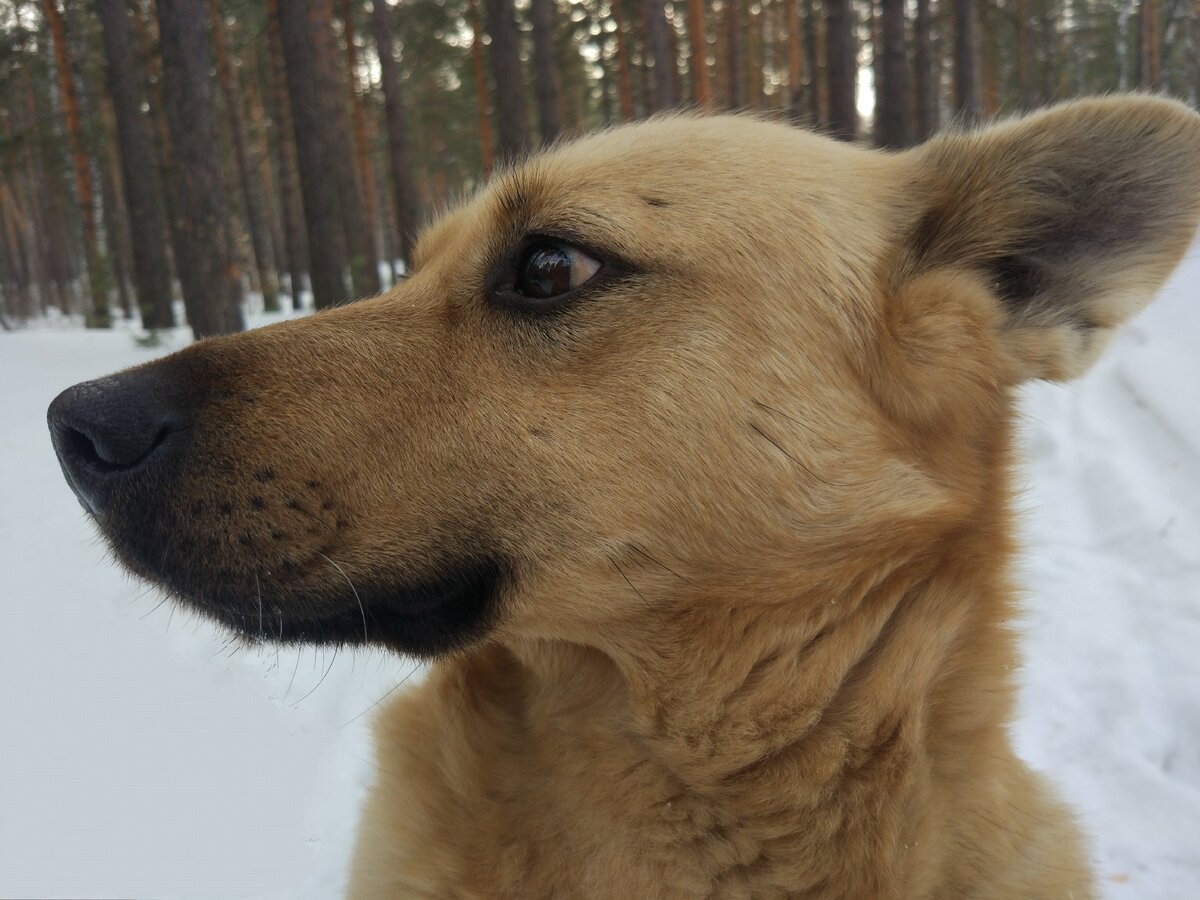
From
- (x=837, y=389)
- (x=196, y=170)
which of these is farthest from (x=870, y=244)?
(x=196, y=170)

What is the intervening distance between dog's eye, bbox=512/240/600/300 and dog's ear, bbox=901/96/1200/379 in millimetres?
812

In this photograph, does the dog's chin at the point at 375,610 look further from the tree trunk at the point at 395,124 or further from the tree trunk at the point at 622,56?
the tree trunk at the point at 622,56

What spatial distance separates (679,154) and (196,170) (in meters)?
8.61

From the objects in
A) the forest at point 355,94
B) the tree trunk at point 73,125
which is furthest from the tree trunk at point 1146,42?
the tree trunk at point 73,125

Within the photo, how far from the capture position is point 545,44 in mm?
12516

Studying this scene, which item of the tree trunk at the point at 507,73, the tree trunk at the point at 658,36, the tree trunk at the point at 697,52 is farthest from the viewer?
the tree trunk at the point at 697,52

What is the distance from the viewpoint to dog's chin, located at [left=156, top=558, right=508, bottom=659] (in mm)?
1890

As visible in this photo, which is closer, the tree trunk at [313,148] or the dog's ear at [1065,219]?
the dog's ear at [1065,219]

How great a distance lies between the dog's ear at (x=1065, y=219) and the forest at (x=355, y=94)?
21.4 inches

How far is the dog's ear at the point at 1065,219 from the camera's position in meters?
1.97

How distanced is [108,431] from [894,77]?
40.0 feet

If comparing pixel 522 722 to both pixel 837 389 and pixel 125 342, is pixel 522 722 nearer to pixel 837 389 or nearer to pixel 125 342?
pixel 837 389

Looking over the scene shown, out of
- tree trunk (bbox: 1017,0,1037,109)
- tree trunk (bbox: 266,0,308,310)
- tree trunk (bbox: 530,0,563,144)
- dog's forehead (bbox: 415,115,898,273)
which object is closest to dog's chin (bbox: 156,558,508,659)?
dog's forehead (bbox: 415,115,898,273)

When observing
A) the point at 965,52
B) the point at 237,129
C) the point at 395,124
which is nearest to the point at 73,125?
the point at 237,129
